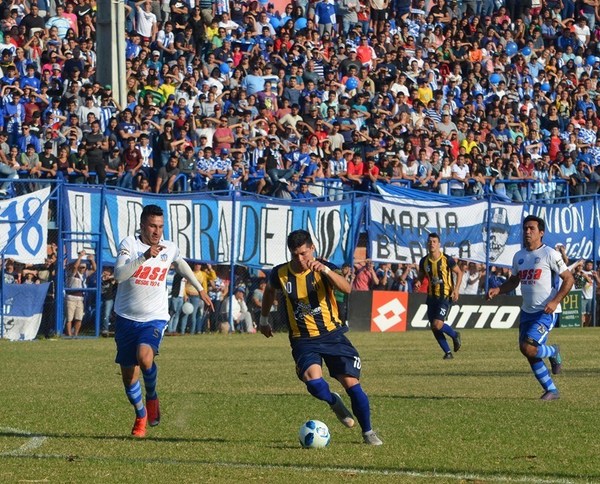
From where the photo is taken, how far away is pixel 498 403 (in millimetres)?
14688

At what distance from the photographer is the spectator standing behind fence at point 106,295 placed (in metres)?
26.5

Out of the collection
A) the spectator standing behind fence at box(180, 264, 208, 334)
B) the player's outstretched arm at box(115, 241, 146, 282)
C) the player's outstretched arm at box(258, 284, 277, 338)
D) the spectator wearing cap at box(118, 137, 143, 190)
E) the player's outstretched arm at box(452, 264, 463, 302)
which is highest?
the player's outstretched arm at box(115, 241, 146, 282)

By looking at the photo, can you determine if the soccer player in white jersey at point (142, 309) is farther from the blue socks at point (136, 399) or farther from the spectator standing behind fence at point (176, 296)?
the spectator standing behind fence at point (176, 296)

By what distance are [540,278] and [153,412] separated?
5.16 m

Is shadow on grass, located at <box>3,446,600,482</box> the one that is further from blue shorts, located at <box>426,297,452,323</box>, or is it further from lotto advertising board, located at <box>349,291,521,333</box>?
lotto advertising board, located at <box>349,291,521,333</box>

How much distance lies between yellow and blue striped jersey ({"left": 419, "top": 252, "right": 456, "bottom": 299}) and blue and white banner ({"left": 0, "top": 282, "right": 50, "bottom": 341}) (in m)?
7.52

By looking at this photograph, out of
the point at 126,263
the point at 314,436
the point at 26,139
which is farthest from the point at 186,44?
the point at 314,436

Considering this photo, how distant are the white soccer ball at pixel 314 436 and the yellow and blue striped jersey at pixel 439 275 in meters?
12.3

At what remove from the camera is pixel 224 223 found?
28297 mm

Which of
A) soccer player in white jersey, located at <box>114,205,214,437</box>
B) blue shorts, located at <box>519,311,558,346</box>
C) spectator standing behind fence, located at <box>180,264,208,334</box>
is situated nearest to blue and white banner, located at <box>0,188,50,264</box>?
spectator standing behind fence, located at <box>180,264,208,334</box>

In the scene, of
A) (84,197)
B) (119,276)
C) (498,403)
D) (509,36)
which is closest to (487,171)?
(509,36)

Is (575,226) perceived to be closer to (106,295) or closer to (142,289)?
(106,295)

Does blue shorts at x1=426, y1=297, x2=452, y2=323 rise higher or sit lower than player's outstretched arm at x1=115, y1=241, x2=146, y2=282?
lower

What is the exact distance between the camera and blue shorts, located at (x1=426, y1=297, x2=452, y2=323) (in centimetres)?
2275
